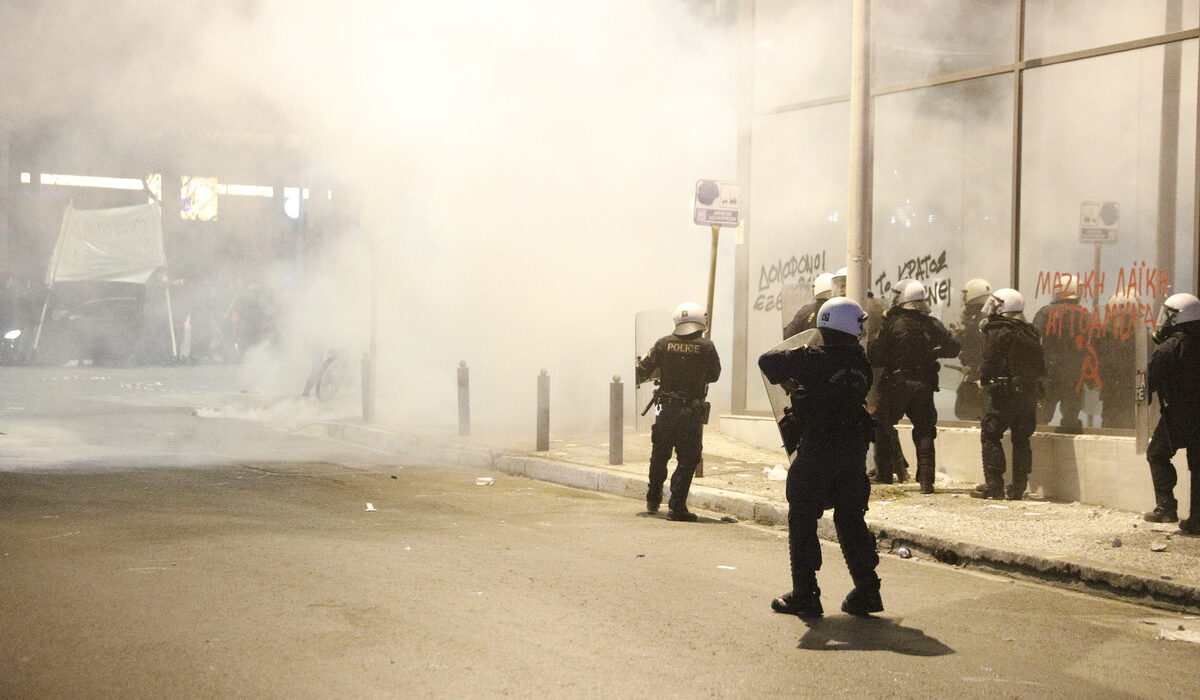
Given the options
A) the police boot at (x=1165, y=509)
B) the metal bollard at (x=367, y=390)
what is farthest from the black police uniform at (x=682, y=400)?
the metal bollard at (x=367, y=390)

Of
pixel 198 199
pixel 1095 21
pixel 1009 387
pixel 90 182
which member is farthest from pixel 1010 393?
pixel 90 182

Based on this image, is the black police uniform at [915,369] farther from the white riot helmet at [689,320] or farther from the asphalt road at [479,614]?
the asphalt road at [479,614]

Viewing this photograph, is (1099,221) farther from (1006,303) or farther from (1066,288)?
(1006,303)

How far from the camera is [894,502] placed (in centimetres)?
807

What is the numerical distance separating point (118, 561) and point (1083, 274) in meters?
6.99

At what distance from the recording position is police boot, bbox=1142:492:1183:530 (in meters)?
7.12

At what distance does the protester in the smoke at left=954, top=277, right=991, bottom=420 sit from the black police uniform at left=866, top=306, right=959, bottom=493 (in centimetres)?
101

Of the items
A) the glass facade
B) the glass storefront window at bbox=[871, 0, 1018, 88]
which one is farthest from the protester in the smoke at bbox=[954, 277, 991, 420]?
the glass storefront window at bbox=[871, 0, 1018, 88]

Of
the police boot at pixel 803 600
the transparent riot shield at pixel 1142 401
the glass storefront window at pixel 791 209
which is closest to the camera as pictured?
the police boot at pixel 803 600

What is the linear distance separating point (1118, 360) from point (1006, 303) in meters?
1.00

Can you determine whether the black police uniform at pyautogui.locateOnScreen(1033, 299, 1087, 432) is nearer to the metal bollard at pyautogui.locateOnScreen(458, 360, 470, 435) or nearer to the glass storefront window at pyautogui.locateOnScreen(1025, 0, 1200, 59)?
the glass storefront window at pyautogui.locateOnScreen(1025, 0, 1200, 59)

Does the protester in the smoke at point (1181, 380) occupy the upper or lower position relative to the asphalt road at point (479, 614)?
upper

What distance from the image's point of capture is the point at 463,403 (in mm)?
12734

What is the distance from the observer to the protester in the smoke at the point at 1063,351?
870cm
